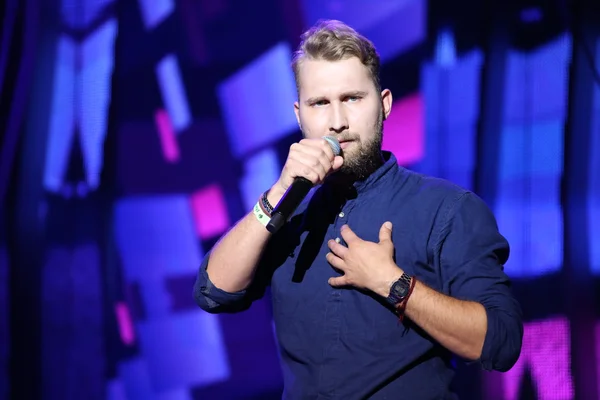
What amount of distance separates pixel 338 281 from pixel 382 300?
0.09 metres

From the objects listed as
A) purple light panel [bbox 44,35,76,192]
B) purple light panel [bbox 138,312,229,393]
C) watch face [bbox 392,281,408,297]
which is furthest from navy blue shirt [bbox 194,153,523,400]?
purple light panel [bbox 44,35,76,192]

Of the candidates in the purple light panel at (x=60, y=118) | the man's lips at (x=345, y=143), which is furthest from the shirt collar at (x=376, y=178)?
the purple light panel at (x=60, y=118)

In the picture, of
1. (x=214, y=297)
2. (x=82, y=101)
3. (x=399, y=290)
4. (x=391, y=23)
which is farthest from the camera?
(x=82, y=101)

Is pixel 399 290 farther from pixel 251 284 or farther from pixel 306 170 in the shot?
pixel 251 284

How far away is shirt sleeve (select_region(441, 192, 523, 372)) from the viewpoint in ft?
3.46

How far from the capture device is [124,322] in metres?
2.52

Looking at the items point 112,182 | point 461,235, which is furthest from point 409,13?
point 461,235

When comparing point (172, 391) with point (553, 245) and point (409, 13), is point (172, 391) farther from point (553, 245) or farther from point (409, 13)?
point (409, 13)

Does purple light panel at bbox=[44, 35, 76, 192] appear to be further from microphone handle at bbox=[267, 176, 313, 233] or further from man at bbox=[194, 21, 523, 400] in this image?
microphone handle at bbox=[267, 176, 313, 233]

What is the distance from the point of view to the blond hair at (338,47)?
4.16 feet

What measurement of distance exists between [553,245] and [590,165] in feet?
1.12

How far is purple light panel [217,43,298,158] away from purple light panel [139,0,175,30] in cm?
37

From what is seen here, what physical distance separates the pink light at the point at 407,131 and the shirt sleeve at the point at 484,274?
1258mm

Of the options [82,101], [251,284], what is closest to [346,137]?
[251,284]
